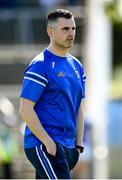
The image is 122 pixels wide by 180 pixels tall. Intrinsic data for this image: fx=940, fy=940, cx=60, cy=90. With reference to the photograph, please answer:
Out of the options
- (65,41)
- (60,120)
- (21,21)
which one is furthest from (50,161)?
(21,21)

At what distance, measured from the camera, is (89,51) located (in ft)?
54.9

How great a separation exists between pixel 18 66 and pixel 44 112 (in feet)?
30.9

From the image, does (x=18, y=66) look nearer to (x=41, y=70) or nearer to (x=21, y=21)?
(x=21, y=21)

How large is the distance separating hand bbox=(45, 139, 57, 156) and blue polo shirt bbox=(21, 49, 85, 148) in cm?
9

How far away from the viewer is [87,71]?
1691 cm

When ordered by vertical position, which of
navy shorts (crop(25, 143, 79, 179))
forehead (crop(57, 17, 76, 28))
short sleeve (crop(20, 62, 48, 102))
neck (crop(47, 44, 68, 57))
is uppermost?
forehead (crop(57, 17, 76, 28))

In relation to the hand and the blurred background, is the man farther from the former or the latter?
the blurred background

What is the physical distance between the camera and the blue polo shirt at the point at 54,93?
23.1 ft

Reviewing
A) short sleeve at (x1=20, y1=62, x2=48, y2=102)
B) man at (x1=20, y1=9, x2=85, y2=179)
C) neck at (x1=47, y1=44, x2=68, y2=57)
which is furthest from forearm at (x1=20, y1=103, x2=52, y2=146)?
neck at (x1=47, y1=44, x2=68, y2=57)

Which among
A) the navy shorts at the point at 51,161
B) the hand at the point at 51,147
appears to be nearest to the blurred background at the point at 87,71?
the navy shorts at the point at 51,161

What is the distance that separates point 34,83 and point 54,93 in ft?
0.64

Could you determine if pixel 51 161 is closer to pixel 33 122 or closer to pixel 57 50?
pixel 33 122

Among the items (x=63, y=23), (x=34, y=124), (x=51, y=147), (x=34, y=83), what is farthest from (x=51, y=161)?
(x=63, y=23)

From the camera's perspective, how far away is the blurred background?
1404cm
